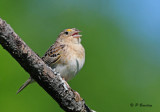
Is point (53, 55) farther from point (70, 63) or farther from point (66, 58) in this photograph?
point (70, 63)

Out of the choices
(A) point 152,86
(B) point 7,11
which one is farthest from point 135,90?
(B) point 7,11

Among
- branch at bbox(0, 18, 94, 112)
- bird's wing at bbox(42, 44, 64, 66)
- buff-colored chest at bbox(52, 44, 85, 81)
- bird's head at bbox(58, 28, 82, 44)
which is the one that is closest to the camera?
branch at bbox(0, 18, 94, 112)

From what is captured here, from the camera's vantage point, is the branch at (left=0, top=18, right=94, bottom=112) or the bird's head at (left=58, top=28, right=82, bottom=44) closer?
the branch at (left=0, top=18, right=94, bottom=112)

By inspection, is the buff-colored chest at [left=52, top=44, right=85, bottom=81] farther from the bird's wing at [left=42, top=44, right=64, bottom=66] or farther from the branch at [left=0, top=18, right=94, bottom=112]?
the branch at [left=0, top=18, right=94, bottom=112]

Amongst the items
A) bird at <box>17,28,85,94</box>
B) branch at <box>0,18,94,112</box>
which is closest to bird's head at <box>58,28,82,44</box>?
bird at <box>17,28,85,94</box>

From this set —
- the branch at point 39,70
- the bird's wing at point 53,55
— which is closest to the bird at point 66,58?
the bird's wing at point 53,55

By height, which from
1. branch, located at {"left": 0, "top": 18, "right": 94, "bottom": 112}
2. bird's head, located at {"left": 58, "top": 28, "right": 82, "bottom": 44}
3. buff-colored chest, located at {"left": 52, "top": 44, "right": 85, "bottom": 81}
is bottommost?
branch, located at {"left": 0, "top": 18, "right": 94, "bottom": 112}

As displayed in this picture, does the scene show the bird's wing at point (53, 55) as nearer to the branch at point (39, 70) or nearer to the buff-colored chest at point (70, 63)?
the buff-colored chest at point (70, 63)

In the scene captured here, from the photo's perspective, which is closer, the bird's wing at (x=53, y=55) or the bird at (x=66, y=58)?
the bird at (x=66, y=58)
